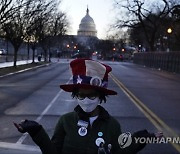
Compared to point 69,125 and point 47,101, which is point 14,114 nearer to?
point 47,101

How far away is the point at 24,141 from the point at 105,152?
6229 millimetres

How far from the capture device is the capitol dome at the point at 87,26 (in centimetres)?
16912

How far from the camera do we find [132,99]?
58.6 feet

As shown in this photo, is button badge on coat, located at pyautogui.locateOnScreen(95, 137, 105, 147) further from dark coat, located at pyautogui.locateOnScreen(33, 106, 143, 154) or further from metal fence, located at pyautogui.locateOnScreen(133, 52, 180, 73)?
metal fence, located at pyautogui.locateOnScreen(133, 52, 180, 73)

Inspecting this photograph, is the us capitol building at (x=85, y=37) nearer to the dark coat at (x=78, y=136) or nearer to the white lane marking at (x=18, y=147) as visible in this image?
the white lane marking at (x=18, y=147)

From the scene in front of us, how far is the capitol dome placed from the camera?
555 ft

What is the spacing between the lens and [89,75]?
10.3 ft

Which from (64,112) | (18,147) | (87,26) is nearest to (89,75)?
(18,147)

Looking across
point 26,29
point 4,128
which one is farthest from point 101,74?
point 26,29

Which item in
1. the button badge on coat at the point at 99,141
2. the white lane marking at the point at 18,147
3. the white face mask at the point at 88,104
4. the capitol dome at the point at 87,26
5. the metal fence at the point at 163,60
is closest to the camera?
the button badge on coat at the point at 99,141

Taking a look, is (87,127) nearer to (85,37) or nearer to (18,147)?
(18,147)

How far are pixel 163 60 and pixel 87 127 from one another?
55376 millimetres

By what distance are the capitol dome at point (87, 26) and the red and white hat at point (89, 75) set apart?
166 metres

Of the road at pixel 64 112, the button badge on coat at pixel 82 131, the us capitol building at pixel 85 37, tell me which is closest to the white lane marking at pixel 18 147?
the road at pixel 64 112
